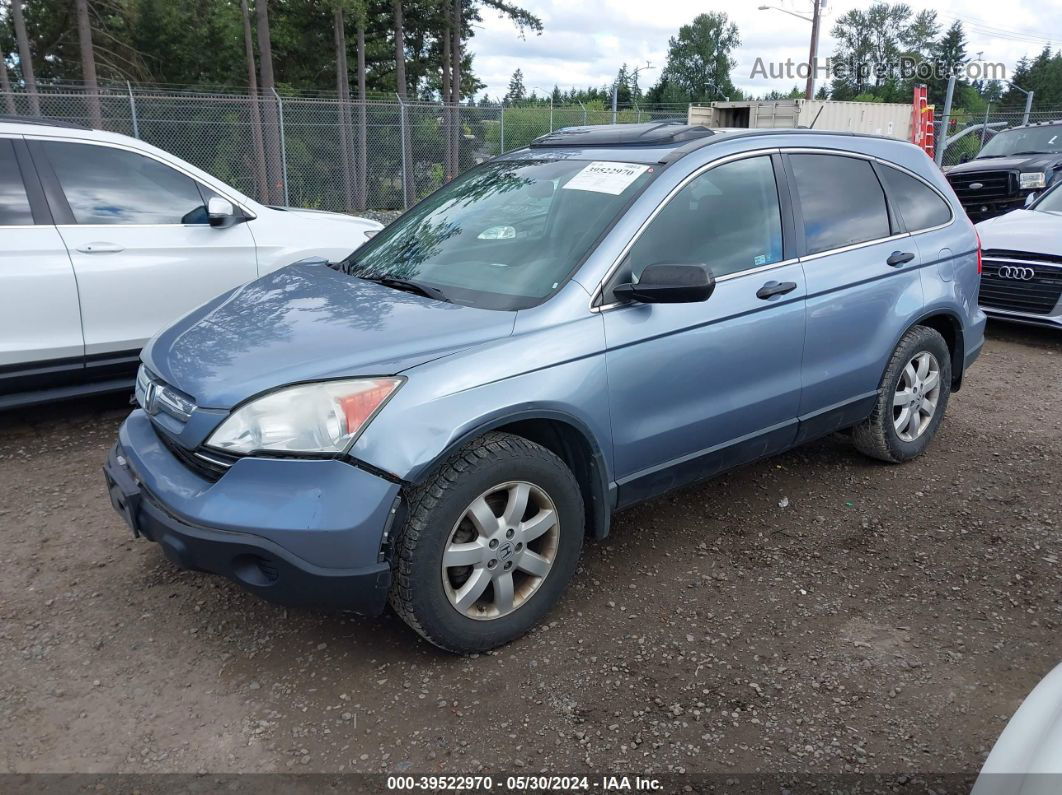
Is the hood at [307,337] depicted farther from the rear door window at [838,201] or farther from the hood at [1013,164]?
the hood at [1013,164]

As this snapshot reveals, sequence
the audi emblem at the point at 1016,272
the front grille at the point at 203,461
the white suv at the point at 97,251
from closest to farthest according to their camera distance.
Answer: the front grille at the point at 203,461
the white suv at the point at 97,251
the audi emblem at the point at 1016,272

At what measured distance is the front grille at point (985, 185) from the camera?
10.9m

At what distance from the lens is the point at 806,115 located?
23609mm

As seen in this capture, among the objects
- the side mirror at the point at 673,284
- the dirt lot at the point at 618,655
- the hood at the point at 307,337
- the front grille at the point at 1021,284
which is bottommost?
the dirt lot at the point at 618,655

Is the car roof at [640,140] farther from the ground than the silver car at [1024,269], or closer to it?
farther from the ground

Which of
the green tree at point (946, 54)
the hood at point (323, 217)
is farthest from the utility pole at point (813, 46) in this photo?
the green tree at point (946, 54)

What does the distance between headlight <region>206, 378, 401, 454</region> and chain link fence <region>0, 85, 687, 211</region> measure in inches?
458

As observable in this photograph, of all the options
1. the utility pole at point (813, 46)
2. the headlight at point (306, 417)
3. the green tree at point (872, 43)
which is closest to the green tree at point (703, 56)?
the green tree at point (872, 43)

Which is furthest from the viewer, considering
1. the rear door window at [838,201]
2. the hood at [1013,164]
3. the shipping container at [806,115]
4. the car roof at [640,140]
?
the shipping container at [806,115]

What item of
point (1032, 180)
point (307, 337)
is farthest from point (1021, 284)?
point (307, 337)

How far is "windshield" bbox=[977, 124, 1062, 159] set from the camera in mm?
11617

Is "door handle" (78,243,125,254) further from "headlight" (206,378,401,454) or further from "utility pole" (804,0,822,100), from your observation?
"utility pole" (804,0,822,100)

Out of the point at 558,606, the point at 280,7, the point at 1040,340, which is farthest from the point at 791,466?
the point at 280,7

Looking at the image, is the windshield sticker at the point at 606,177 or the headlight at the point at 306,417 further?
the windshield sticker at the point at 606,177
